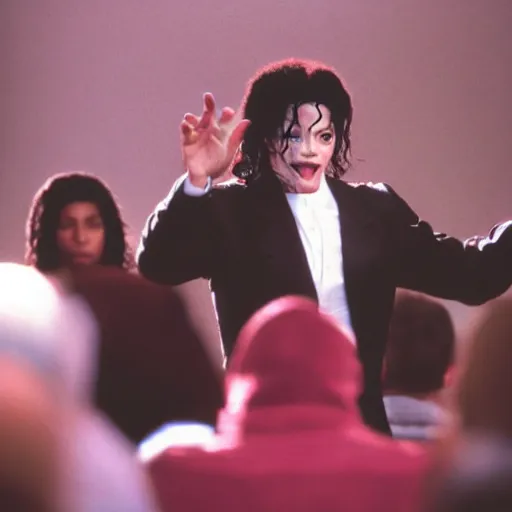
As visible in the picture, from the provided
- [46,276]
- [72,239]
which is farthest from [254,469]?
[72,239]

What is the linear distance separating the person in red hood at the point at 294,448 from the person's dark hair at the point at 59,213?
4.69ft

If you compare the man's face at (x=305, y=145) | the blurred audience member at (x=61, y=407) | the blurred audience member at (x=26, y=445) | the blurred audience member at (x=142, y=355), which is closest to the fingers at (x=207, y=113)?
the man's face at (x=305, y=145)

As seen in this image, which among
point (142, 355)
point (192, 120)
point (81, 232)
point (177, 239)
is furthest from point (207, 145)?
point (142, 355)

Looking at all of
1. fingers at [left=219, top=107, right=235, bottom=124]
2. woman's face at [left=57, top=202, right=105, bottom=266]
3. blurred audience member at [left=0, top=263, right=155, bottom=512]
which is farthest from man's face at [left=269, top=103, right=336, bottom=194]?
blurred audience member at [left=0, top=263, right=155, bottom=512]

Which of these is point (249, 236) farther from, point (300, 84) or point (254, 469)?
point (254, 469)

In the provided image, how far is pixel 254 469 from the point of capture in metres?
0.72

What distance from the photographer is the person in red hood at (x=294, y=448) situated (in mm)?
707

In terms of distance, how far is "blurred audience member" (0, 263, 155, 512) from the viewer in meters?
0.50

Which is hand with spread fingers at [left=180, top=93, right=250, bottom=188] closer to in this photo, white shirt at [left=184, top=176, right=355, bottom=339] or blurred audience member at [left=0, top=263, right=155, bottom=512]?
white shirt at [left=184, top=176, right=355, bottom=339]

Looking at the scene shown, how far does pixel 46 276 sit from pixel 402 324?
3.49 ft

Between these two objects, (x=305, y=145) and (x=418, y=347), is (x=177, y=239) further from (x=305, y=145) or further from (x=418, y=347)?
(x=418, y=347)

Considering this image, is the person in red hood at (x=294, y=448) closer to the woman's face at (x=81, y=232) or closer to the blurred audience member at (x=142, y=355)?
the blurred audience member at (x=142, y=355)

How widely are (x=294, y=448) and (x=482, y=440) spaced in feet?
0.58

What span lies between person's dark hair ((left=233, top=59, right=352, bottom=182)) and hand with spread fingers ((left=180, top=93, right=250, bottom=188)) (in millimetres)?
181
